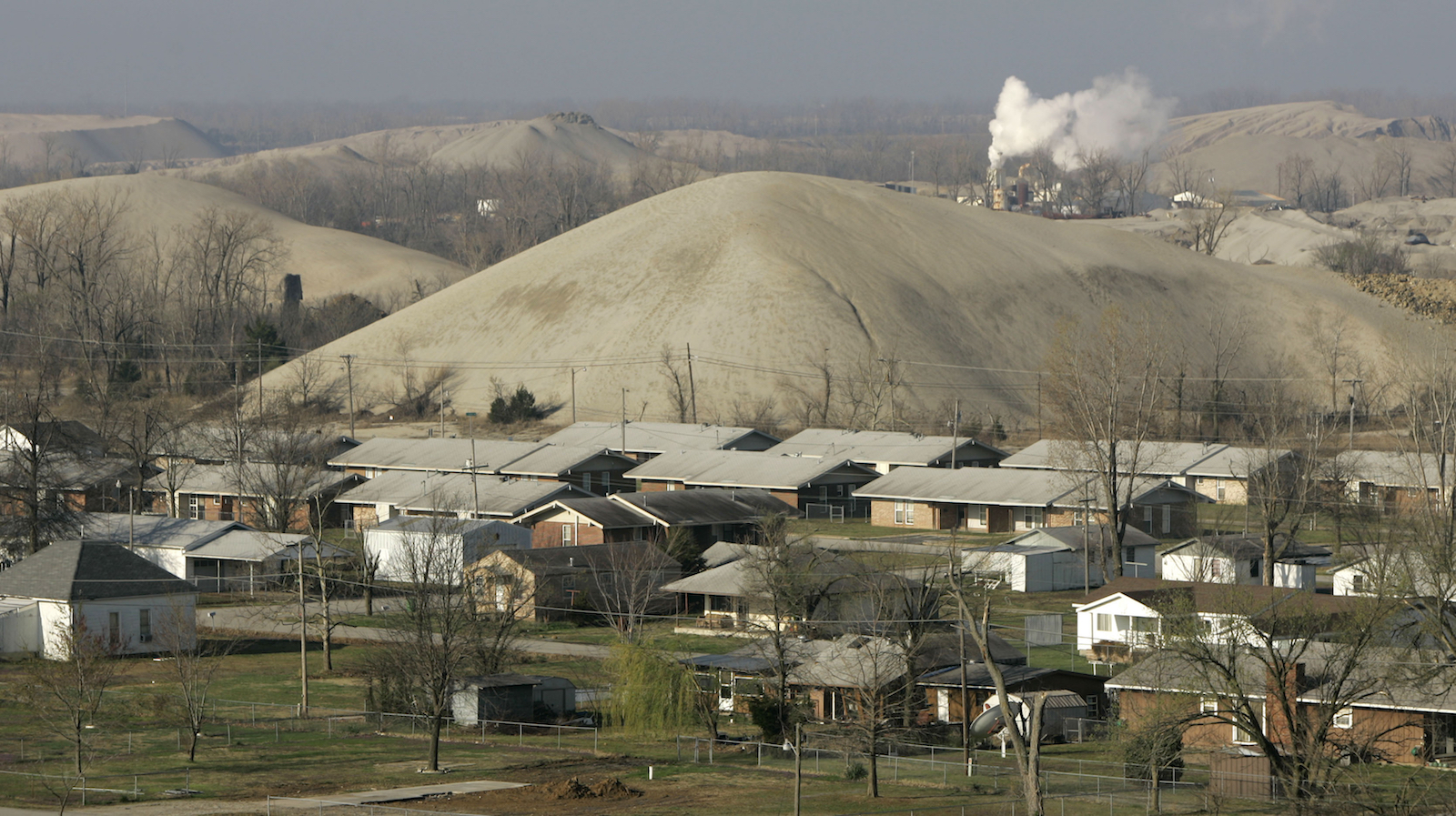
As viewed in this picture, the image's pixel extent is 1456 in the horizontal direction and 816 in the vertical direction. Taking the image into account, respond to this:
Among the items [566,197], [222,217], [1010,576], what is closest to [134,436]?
[1010,576]

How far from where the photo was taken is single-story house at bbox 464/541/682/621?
49.4m

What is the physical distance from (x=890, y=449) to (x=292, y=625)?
3438 centimetres

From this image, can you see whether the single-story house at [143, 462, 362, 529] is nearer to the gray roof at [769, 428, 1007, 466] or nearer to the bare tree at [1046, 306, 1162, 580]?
the gray roof at [769, 428, 1007, 466]

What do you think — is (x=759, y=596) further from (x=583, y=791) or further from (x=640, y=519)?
(x=583, y=791)

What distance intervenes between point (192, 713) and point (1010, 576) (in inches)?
1115

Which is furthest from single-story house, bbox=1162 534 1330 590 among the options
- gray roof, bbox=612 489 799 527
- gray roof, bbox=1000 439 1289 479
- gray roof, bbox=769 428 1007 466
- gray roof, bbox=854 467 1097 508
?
gray roof, bbox=769 428 1007 466

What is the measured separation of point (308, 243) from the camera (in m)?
182

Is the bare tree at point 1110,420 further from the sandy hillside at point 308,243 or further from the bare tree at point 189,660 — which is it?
the sandy hillside at point 308,243

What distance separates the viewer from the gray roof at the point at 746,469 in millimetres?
71375

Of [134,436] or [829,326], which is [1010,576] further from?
[829,326]

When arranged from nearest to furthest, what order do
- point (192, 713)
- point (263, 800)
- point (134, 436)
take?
point (263, 800) → point (192, 713) → point (134, 436)

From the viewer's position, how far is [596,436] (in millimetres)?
84938

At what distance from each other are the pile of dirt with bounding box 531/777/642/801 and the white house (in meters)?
17.5

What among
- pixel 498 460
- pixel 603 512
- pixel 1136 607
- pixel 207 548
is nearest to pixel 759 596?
pixel 1136 607
